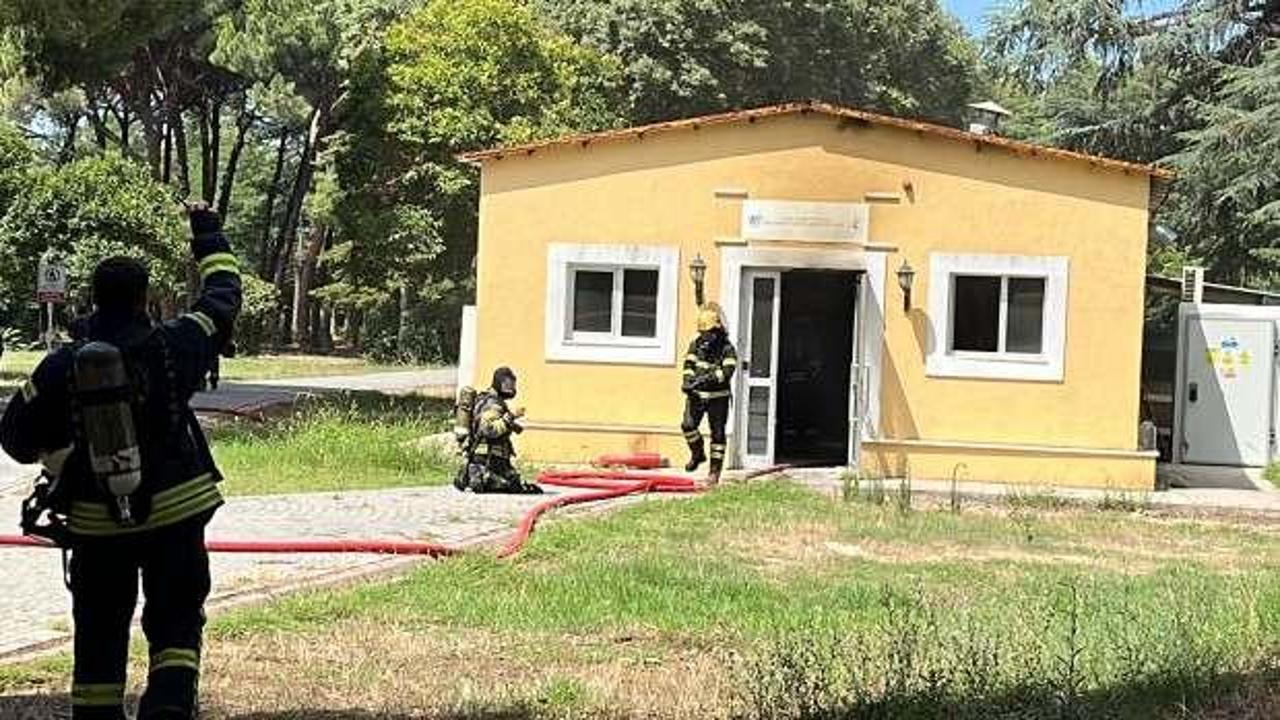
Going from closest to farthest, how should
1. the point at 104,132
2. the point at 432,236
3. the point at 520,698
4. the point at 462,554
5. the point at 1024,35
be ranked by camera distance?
1. the point at 520,698
2. the point at 462,554
3. the point at 1024,35
4. the point at 432,236
5. the point at 104,132

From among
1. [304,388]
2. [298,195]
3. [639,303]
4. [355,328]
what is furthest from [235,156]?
[639,303]

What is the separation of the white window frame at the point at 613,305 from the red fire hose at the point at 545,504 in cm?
127

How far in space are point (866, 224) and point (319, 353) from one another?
135 feet

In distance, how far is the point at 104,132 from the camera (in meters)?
53.9

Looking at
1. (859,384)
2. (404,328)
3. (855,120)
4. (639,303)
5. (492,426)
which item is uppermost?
(855,120)

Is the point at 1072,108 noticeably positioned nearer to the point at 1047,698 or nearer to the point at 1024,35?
the point at 1024,35

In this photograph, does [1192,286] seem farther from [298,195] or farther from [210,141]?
[210,141]

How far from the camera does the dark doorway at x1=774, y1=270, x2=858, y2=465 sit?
21.2m

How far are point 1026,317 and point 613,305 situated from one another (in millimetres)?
4924

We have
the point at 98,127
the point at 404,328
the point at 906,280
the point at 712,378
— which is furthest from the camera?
the point at 404,328

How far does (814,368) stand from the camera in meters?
21.7

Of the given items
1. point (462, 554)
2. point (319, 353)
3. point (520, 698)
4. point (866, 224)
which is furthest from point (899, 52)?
point (520, 698)

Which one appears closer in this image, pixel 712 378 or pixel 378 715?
pixel 378 715

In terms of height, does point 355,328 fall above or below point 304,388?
above
